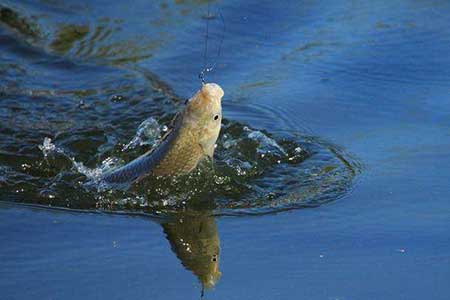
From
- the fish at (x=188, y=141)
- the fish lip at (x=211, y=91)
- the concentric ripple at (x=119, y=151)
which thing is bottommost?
the concentric ripple at (x=119, y=151)

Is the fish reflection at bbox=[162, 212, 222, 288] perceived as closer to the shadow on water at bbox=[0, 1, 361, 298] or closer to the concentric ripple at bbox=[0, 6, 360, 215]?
the shadow on water at bbox=[0, 1, 361, 298]

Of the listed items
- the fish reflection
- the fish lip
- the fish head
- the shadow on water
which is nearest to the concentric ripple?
the shadow on water

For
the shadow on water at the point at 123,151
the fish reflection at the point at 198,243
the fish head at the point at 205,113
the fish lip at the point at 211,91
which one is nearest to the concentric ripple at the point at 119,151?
the shadow on water at the point at 123,151

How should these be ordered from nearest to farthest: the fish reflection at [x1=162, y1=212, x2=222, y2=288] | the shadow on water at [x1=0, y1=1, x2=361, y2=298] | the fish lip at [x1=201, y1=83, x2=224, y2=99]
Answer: the fish reflection at [x1=162, y1=212, x2=222, y2=288], the fish lip at [x1=201, y1=83, x2=224, y2=99], the shadow on water at [x1=0, y1=1, x2=361, y2=298]

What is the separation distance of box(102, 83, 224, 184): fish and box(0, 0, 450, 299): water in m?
0.11

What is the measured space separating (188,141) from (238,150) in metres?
1.09

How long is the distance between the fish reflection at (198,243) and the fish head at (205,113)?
1.22 feet

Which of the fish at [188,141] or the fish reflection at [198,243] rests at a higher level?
the fish at [188,141]

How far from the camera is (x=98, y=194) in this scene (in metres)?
5.64

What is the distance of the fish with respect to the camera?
203 inches

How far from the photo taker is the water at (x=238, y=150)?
4680 mm

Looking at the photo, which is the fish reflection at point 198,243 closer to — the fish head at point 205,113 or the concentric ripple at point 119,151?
the concentric ripple at point 119,151

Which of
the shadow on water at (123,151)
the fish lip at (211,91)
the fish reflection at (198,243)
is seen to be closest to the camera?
the fish reflection at (198,243)

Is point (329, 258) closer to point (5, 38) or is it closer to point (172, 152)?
point (172, 152)
